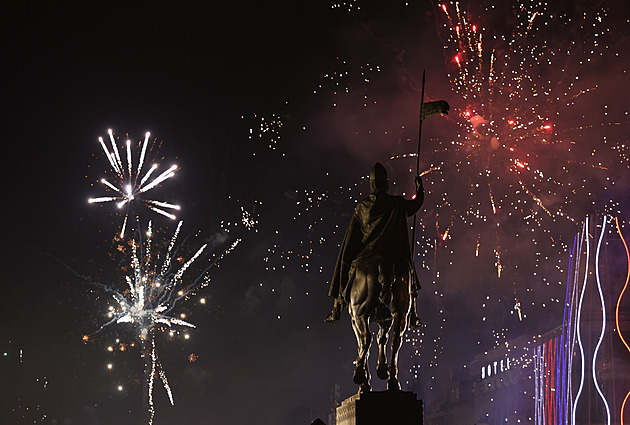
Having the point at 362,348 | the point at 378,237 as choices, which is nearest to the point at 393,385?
the point at 362,348

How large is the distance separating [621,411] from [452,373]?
169ft

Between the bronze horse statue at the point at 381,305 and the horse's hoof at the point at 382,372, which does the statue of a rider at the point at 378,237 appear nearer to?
the bronze horse statue at the point at 381,305

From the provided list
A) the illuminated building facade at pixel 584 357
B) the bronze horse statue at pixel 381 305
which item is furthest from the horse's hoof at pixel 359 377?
the illuminated building facade at pixel 584 357

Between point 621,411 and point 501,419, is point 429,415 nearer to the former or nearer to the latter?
point 501,419

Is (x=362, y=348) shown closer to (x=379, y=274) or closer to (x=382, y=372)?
(x=382, y=372)

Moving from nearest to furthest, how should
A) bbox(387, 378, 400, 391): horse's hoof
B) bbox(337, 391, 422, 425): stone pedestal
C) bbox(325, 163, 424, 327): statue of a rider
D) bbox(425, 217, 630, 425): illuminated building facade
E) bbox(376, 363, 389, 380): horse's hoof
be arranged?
1. bbox(337, 391, 422, 425): stone pedestal
2. bbox(387, 378, 400, 391): horse's hoof
3. bbox(376, 363, 389, 380): horse's hoof
4. bbox(325, 163, 424, 327): statue of a rider
5. bbox(425, 217, 630, 425): illuminated building facade

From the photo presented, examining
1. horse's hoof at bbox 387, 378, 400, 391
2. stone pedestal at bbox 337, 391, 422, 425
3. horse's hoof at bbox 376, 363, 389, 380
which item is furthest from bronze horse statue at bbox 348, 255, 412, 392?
stone pedestal at bbox 337, 391, 422, 425

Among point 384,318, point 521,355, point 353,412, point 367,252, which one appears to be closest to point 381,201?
point 367,252

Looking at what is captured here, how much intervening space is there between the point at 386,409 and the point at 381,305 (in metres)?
1.43

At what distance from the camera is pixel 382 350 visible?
411 inches

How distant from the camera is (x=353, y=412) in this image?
9.77 meters

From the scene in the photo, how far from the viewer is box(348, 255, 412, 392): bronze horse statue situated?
408 inches

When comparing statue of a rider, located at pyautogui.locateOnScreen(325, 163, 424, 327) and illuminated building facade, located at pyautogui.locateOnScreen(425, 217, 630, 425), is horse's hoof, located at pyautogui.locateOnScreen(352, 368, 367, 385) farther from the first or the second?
illuminated building facade, located at pyautogui.locateOnScreen(425, 217, 630, 425)

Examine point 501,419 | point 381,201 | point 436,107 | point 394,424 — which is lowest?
point 394,424
